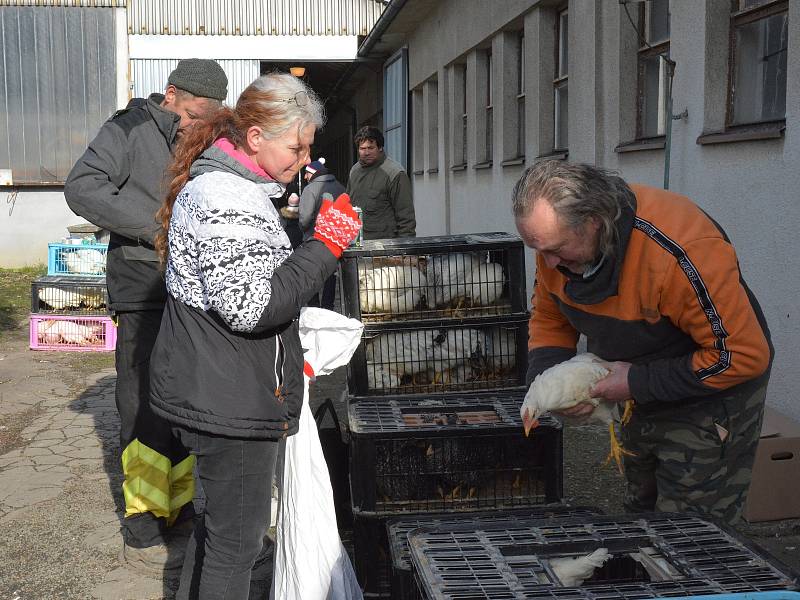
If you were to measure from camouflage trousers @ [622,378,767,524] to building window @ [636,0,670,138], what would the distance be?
446 cm

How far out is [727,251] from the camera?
8.48 feet

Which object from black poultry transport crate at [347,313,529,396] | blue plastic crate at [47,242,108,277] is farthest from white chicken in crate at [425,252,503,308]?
blue plastic crate at [47,242,108,277]

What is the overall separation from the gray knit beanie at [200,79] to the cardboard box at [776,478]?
291 cm

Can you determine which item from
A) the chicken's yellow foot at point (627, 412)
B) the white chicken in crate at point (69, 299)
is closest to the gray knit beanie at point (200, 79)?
the chicken's yellow foot at point (627, 412)

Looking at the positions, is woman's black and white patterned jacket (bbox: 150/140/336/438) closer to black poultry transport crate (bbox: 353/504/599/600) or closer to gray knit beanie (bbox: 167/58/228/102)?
black poultry transport crate (bbox: 353/504/599/600)

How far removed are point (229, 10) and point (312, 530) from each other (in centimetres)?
1728

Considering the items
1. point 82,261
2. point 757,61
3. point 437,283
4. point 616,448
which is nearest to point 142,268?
point 437,283

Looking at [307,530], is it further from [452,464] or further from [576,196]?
[576,196]

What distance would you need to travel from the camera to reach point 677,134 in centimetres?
640

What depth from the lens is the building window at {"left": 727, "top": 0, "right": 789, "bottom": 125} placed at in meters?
5.40

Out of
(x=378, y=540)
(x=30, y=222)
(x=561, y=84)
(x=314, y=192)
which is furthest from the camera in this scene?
(x=30, y=222)

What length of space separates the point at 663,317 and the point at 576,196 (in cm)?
47

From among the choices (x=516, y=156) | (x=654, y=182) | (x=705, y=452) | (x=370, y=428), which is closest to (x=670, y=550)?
(x=705, y=452)

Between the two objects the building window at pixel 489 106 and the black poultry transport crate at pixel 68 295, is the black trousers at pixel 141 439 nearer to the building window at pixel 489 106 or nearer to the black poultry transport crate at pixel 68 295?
the black poultry transport crate at pixel 68 295
